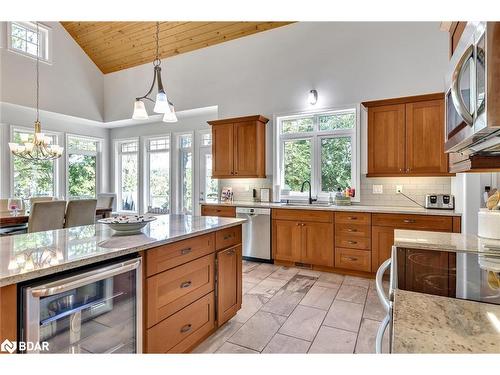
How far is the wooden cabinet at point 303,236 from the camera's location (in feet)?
12.3

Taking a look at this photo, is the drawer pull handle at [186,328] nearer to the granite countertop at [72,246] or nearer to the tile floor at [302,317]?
the tile floor at [302,317]

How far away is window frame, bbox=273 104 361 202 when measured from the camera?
4.09 meters

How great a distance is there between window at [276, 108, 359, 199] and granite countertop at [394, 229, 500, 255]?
255 cm

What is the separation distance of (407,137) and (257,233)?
96.7 inches

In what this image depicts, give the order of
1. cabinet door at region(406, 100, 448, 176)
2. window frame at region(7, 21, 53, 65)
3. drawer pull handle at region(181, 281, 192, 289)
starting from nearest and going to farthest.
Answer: drawer pull handle at region(181, 281, 192, 289) < cabinet door at region(406, 100, 448, 176) < window frame at region(7, 21, 53, 65)

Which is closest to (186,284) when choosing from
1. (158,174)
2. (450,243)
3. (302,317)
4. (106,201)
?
(302,317)

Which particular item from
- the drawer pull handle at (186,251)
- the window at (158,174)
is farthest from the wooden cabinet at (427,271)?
the window at (158,174)

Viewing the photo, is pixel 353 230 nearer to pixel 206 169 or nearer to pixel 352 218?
pixel 352 218

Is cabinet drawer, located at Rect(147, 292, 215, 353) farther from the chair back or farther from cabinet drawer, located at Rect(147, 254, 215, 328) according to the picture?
the chair back

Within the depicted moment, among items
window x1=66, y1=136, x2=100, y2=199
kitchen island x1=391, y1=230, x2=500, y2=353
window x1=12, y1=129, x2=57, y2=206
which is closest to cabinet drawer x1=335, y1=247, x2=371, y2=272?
kitchen island x1=391, y1=230, x2=500, y2=353

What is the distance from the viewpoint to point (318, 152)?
4449 millimetres

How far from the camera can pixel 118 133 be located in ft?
23.6
